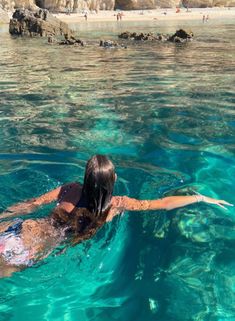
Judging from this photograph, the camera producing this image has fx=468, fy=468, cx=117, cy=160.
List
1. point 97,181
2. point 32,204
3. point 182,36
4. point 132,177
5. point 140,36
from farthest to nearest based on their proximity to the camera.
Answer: point 140,36
point 182,36
point 132,177
point 32,204
point 97,181

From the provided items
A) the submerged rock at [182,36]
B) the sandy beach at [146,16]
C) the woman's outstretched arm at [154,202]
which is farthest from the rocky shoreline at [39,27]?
the woman's outstretched arm at [154,202]

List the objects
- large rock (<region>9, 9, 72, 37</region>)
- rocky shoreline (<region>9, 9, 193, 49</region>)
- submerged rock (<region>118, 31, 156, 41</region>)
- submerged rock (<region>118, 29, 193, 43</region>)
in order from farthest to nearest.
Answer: large rock (<region>9, 9, 72, 37</region>), rocky shoreline (<region>9, 9, 193, 49</region>), submerged rock (<region>118, 31, 156, 41</region>), submerged rock (<region>118, 29, 193, 43</region>)

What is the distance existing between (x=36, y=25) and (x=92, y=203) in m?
32.5

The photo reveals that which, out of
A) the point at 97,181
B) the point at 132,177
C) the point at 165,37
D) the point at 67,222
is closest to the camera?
the point at 97,181

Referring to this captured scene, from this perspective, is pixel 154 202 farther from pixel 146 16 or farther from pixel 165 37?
pixel 146 16

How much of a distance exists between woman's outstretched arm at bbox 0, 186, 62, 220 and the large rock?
99.8 feet

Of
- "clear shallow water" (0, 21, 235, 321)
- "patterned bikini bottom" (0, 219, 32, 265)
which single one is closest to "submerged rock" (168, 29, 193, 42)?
"clear shallow water" (0, 21, 235, 321)

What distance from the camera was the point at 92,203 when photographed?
4.25 m

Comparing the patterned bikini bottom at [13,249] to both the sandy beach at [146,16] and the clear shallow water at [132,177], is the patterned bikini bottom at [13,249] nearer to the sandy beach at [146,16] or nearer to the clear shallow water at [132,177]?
the clear shallow water at [132,177]

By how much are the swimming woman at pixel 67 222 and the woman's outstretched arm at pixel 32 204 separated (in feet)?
0.20

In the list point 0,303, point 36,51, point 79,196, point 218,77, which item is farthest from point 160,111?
point 36,51

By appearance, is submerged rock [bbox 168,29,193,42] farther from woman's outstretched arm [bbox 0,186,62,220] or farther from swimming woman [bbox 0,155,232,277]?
swimming woman [bbox 0,155,232,277]

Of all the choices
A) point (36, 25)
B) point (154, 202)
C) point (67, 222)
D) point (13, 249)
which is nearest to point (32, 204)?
point (67, 222)

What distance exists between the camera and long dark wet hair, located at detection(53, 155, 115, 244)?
411 cm
